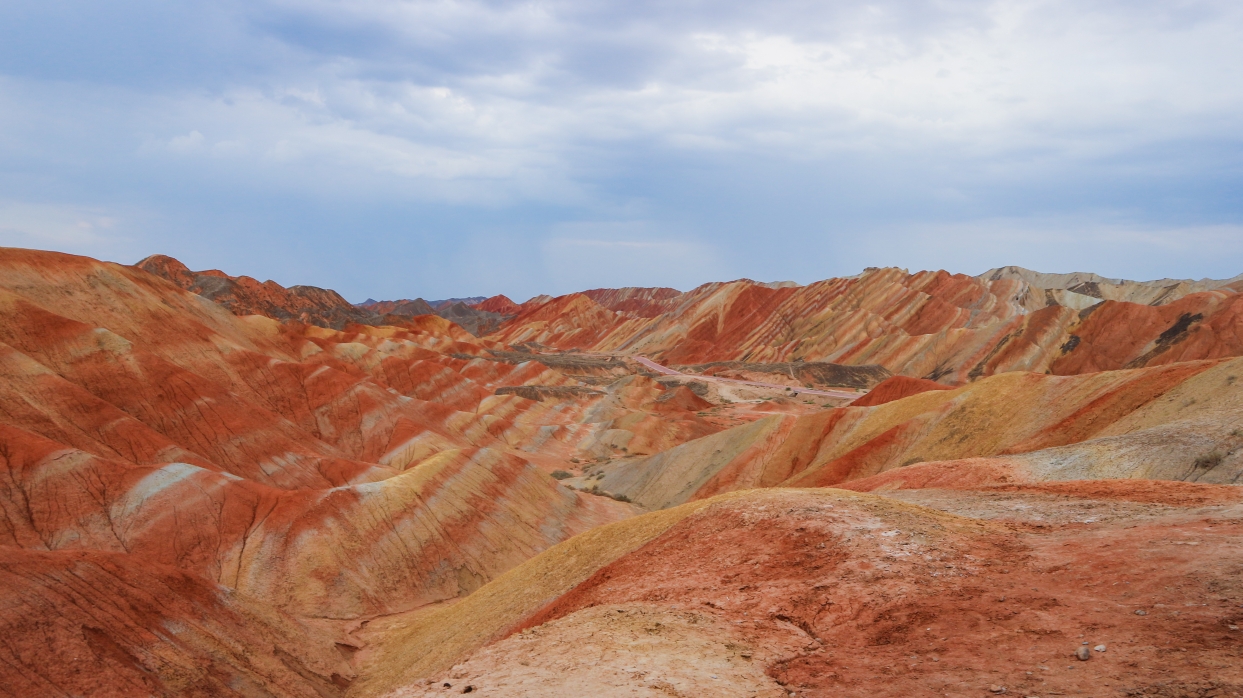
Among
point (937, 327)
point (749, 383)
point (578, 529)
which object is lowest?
point (578, 529)

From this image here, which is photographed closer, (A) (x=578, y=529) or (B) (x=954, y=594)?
(B) (x=954, y=594)

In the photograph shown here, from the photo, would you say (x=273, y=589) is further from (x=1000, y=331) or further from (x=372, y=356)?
(x=1000, y=331)

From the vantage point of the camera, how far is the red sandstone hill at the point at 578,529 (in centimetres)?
1101

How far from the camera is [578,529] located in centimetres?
4378

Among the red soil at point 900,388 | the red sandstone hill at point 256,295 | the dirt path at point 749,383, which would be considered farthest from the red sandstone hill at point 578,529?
the red sandstone hill at point 256,295

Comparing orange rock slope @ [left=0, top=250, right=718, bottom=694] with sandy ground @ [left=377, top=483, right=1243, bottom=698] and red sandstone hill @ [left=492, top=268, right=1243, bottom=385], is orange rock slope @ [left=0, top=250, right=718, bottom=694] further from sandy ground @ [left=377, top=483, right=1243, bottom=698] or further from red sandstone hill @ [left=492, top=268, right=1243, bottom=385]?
red sandstone hill @ [left=492, top=268, right=1243, bottom=385]

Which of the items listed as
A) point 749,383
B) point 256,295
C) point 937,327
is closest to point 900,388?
point 749,383

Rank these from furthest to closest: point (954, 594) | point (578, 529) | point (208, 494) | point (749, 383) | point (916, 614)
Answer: point (749, 383)
point (578, 529)
point (208, 494)
point (954, 594)
point (916, 614)

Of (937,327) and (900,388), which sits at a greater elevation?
(937,327)

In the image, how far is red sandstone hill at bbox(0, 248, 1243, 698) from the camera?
36.1 feet

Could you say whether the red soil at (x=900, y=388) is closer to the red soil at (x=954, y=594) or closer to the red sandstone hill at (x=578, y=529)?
the red sandstone hill at (x=578, y=529)

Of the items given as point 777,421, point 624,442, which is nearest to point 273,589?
point 777,421

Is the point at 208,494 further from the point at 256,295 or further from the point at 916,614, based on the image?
the point at 256,295

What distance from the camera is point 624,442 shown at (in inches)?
2876
